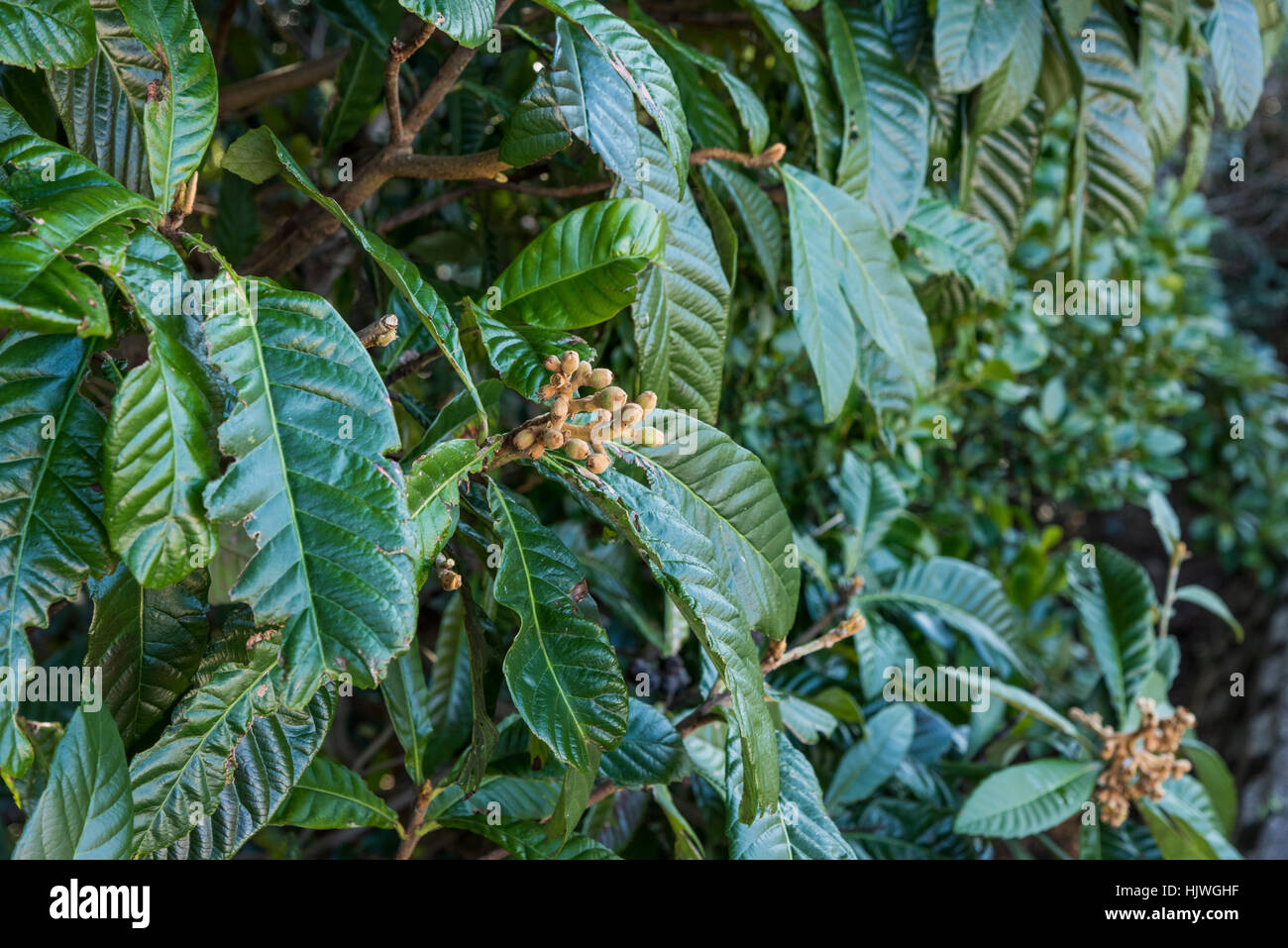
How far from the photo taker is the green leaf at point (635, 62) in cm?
77

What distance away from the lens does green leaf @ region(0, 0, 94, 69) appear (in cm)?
63

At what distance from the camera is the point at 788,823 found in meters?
0.86

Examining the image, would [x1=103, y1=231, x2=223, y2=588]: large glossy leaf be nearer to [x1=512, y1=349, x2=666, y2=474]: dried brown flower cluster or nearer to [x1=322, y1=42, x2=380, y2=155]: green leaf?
[x1=512, y1=349, x2=666, y2=474]: dried brown flower cluster

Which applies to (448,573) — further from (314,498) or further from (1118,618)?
(1118,618)

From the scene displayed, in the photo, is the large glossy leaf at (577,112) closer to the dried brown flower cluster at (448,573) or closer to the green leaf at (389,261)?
the green leaf at (389,261)

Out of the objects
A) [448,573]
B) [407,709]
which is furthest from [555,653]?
[407,709]

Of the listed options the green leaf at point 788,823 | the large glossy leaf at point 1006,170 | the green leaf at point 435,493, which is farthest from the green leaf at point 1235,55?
the green leaf at point 435,493

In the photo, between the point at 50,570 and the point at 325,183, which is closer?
the point at 50,570

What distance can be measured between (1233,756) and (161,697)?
Answer: 2.85 meters

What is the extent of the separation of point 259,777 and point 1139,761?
1.09m

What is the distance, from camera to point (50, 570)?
0.56 m

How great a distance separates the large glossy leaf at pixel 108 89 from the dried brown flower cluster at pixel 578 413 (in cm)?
38
